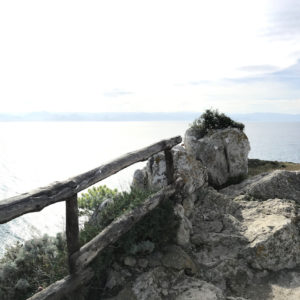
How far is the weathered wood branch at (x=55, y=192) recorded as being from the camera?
13.8 feet

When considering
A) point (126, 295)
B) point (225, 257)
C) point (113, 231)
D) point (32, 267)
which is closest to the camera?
point (126, 295)

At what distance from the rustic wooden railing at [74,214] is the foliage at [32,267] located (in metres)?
0.68

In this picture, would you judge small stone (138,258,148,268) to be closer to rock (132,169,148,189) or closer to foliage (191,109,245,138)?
rock (132,169,148,189)

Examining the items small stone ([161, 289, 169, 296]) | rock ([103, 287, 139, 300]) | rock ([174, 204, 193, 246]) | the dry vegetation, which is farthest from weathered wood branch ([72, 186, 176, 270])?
the dry vegetation

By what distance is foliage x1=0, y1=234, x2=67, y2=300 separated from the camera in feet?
20.8

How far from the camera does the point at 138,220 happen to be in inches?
281


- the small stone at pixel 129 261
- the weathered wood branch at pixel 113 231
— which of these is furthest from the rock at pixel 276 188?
the small stone at pixel 129 261

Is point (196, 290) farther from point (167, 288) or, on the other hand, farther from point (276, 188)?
point (276, 188)

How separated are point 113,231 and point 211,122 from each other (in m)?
8.95

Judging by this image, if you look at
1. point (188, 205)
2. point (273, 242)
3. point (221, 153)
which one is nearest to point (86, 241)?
point (188, 205)

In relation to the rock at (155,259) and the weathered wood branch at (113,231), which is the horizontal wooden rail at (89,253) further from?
the rock at (155,259)

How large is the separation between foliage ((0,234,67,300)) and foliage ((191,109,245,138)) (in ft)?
27.8

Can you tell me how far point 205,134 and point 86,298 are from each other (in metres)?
9.25

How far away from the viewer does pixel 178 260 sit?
7012mm
